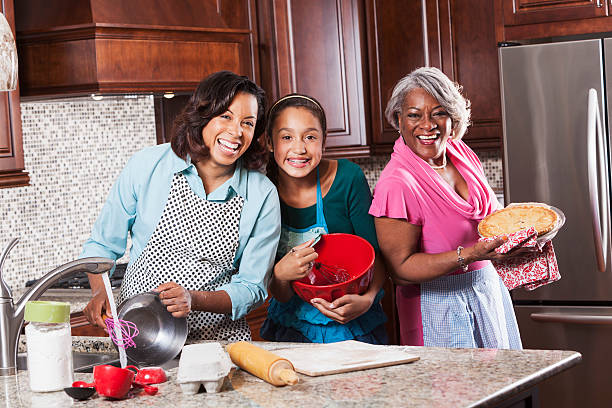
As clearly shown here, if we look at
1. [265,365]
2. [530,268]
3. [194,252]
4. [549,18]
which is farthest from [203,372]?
[549,18]

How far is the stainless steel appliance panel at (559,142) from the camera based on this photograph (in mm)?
3090

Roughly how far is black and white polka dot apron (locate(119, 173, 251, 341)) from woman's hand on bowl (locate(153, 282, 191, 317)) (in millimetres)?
199

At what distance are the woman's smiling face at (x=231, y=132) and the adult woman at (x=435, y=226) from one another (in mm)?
422

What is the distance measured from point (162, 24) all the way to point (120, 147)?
64 centimetres

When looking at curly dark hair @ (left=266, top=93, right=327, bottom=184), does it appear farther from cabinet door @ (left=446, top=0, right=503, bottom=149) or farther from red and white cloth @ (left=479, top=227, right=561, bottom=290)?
cabinet door @ (left=446, top=0, right=503, bottom=149)

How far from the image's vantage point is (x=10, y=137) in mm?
2793

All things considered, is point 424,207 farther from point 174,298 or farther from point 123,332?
point 123,332

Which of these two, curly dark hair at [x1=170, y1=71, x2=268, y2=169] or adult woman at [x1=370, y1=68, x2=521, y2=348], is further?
adult woman at [x1=370, y1=68, x2=521, y2=348]

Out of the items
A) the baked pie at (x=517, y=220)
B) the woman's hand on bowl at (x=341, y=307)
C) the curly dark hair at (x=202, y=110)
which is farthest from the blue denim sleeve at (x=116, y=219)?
the baked pie at (x=517, y=220)

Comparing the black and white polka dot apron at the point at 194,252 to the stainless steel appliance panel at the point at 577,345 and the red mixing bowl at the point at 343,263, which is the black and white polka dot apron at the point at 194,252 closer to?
the red mixing bowl at the point at 343,263

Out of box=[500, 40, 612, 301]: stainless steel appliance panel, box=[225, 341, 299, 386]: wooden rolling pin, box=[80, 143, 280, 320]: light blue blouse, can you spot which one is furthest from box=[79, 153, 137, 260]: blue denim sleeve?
box=[500, 40, 612, 301]: stainless steel appliance panel

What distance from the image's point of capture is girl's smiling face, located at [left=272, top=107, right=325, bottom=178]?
2.18 metres

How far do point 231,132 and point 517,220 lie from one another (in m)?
0.79

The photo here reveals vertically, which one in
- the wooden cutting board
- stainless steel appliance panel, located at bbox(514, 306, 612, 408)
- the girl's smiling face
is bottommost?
stainless steel appliance panel, located at bbox(514, 306, 612, 408)
